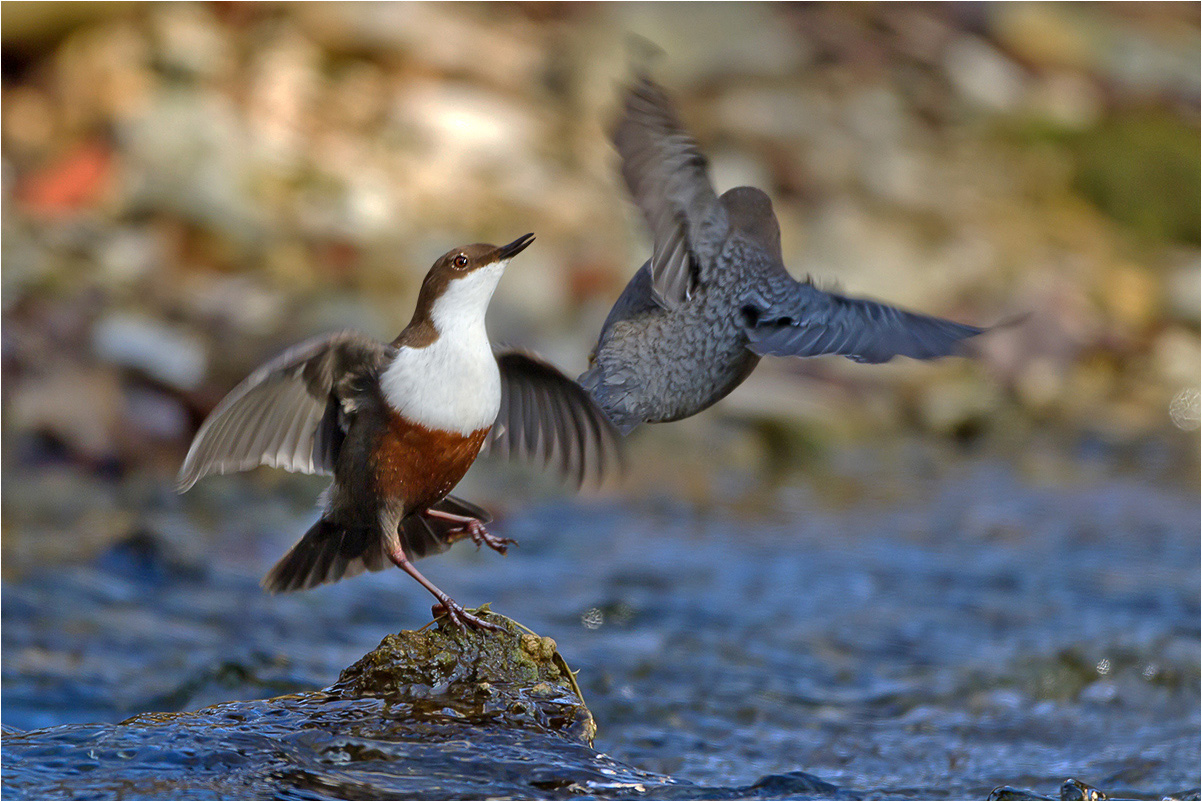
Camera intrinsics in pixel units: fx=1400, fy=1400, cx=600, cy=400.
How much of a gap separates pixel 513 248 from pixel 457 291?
19 cm

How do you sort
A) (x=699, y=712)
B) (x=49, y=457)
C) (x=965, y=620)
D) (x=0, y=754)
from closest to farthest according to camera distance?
1. (x=0, y=754)
2. (x=699, y=712)
3. (x=965, y=620)
4. (x=49, y=457)

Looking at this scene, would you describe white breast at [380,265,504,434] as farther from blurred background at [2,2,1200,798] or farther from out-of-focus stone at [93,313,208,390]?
out-of-focus stone at [93,313,208,390]

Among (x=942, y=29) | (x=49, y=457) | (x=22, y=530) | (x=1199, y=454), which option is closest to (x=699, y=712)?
(x=22, y=530)

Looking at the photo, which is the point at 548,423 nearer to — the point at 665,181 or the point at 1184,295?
the point at 665,181

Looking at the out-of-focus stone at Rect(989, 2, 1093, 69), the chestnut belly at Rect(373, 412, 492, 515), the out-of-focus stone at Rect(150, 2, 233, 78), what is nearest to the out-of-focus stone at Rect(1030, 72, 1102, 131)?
the out-of-focus stone at Rect(989, 2, 1093, 69)

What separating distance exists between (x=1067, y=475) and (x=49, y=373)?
617 centimetres

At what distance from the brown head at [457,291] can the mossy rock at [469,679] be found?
0.75 meters

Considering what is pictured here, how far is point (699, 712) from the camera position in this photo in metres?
5.13

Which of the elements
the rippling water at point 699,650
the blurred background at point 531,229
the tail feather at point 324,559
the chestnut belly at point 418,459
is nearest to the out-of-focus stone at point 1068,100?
the blurred background at point 531,229

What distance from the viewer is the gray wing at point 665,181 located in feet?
10.9

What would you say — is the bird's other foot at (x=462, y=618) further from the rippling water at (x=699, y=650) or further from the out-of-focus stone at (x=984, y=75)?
the out-of-focus stone at (x=984, y=75)

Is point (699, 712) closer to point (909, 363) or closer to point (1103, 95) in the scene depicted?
point (909, 363)

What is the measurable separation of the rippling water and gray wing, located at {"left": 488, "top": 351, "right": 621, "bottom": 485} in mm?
774

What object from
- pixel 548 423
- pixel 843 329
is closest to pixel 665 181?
pixel 843 329
